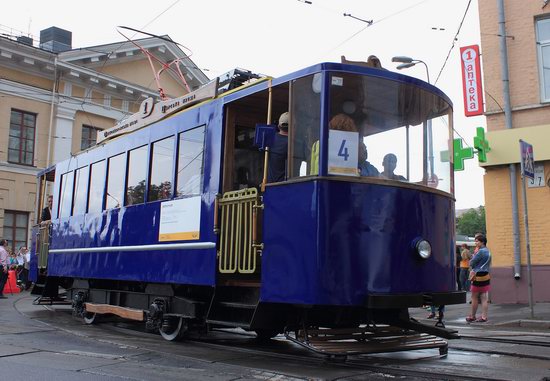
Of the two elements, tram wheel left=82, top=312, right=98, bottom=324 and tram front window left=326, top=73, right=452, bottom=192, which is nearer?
tram front window left=326, top=73, right=452, bottom=192

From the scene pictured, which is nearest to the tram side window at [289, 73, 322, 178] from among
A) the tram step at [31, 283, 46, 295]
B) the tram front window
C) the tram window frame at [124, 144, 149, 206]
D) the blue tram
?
the blue tram

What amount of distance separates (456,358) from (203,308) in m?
3.06

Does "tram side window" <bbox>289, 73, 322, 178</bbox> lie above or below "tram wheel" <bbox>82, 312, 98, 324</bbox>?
above

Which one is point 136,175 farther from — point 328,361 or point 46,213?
point 46,213

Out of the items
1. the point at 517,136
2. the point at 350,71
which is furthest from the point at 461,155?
the point at 350,71

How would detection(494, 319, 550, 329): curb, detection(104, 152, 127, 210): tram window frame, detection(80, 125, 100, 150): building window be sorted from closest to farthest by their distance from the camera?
1. detection(104, 152, 127, 210): tram window frame
2. detection(494, 319, 550, 329): curb
3. detection(80, 125, 100, 150): building window

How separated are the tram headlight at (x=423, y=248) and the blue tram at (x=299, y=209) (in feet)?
0.05

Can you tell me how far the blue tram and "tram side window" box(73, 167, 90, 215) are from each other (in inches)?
86.6

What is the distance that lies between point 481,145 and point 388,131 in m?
8.12

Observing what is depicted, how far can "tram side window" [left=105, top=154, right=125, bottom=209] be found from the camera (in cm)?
899

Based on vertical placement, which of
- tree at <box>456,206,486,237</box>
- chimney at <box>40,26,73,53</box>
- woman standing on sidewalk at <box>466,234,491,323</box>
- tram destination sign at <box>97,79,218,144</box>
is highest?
chimney at <box>40,26,73,53</box>

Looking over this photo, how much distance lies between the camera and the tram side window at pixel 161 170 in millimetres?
7848

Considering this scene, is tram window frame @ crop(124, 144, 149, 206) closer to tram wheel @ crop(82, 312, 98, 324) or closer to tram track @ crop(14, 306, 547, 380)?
tram track @ crop(14, 306, 547, 380)

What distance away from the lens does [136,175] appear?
8.66 meters
